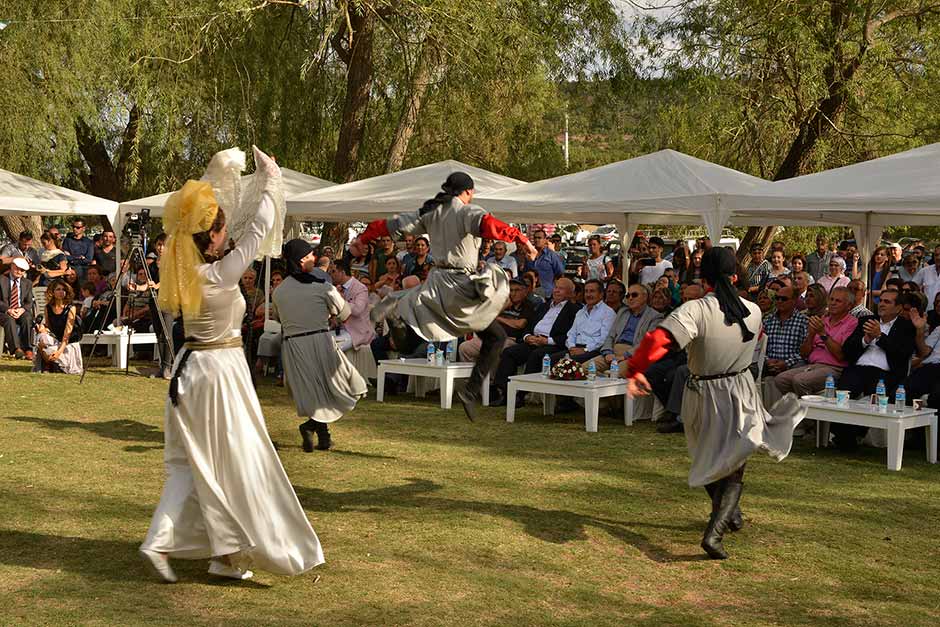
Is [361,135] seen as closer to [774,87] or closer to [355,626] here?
[774,87]

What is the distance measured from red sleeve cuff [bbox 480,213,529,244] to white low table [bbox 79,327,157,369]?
9447 mm

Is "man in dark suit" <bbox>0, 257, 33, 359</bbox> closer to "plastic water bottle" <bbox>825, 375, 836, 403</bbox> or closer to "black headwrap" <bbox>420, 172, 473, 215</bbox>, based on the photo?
"black headwrap" <bbox>420, 172, 473, 215</bbox>

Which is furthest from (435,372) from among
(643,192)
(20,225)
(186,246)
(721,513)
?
(20,225)

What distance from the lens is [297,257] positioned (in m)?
9.71

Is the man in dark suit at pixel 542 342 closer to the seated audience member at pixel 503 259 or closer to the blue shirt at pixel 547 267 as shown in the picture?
the seated audience member at pixel 503 259

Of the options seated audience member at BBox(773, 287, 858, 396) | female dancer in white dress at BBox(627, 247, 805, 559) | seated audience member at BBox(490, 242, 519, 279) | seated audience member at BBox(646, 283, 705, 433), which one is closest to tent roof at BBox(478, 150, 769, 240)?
seated audience member at BBox(646, 283, 705, 433)

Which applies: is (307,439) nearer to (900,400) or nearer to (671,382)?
(671,382)

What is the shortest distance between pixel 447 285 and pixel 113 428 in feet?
15.3

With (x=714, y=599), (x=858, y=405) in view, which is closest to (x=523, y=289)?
(x=858, y=405)

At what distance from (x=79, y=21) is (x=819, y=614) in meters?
18.0

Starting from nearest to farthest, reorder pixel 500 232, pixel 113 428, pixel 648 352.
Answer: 1. pixel 648 352
2. pixel 500 232
3. pixel 113 428

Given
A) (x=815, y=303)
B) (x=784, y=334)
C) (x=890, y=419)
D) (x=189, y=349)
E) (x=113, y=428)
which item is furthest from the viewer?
(x=815, y=303)

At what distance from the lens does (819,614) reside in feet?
19.4

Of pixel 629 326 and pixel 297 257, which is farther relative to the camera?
pixel 629 326
